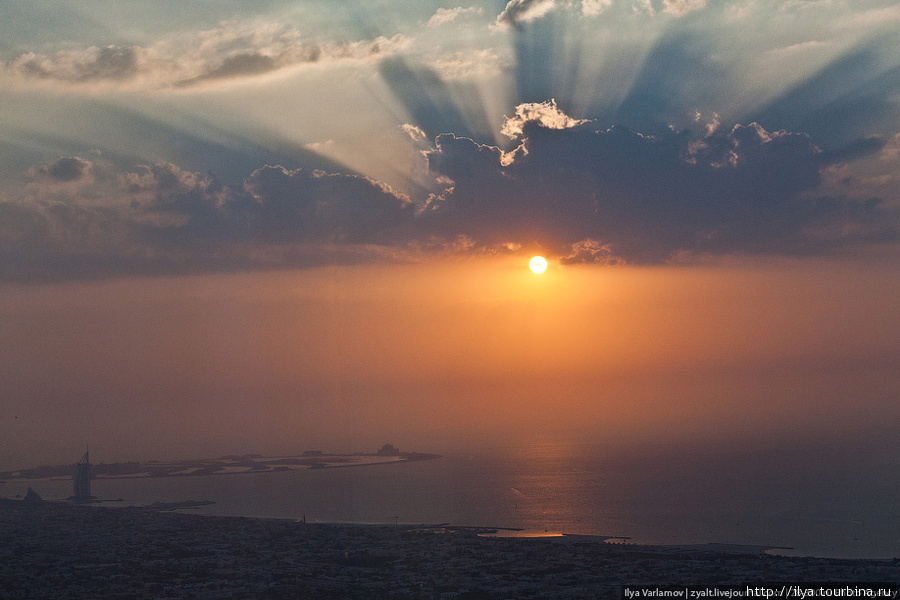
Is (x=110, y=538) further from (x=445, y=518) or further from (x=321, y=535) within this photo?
(x=445, y=518)

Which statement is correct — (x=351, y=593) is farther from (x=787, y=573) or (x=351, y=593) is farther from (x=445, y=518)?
(x=445, y=518)

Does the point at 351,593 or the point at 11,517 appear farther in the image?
the point at 11,517

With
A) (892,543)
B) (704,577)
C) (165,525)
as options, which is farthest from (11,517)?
(892,543)

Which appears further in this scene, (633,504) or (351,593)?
(633,504)

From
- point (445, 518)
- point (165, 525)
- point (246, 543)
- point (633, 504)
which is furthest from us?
point (633, 504)

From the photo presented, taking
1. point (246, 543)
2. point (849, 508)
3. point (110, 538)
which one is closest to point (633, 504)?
point (849, 508)

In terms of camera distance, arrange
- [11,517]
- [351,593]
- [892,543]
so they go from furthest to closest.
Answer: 1. [11,517]
2. [892,543]
3. [351,593]
